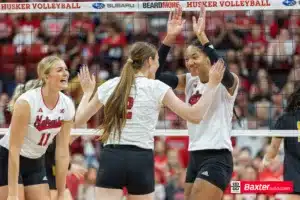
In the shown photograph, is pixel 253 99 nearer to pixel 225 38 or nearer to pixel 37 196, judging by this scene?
pixel 225 38

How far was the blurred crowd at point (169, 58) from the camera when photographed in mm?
11102

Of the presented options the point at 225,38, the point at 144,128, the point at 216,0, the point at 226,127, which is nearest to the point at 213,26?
the point at 225,38

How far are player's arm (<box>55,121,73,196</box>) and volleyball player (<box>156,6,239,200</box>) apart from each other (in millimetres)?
1113

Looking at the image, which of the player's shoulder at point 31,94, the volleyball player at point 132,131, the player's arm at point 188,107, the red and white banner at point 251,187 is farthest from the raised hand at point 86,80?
the red and white banner at point 251,187

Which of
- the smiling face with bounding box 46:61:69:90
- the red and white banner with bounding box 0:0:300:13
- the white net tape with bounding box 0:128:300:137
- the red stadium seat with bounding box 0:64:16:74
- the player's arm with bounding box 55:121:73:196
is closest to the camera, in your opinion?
the smiling face with bounding box 46:61:69:90

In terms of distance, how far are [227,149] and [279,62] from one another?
576cm

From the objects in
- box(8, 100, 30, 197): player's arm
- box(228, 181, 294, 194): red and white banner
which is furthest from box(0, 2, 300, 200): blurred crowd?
box(8, 100, 30, 197): player's arm

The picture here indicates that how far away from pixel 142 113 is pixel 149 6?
2.53m

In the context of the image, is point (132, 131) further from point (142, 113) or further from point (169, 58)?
point (169, 58)

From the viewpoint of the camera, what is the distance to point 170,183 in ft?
36.0

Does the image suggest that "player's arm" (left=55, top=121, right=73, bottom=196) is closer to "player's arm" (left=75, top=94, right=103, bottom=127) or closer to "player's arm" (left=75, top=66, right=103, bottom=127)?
"player's arm" (left=75, top=66, right=103, bottom=127)

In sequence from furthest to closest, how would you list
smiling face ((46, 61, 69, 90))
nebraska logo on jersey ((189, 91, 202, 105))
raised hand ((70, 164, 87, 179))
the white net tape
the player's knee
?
raised hand ((70, 164, 87, 179)), the white net tape, nebraska logo on jersey ((189, 91, 202, 105)), the player's knee, smiling face ((46, 61, 69, 90))

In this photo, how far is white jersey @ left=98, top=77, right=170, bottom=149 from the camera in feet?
21.0

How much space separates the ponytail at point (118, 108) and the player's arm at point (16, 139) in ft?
2.62
